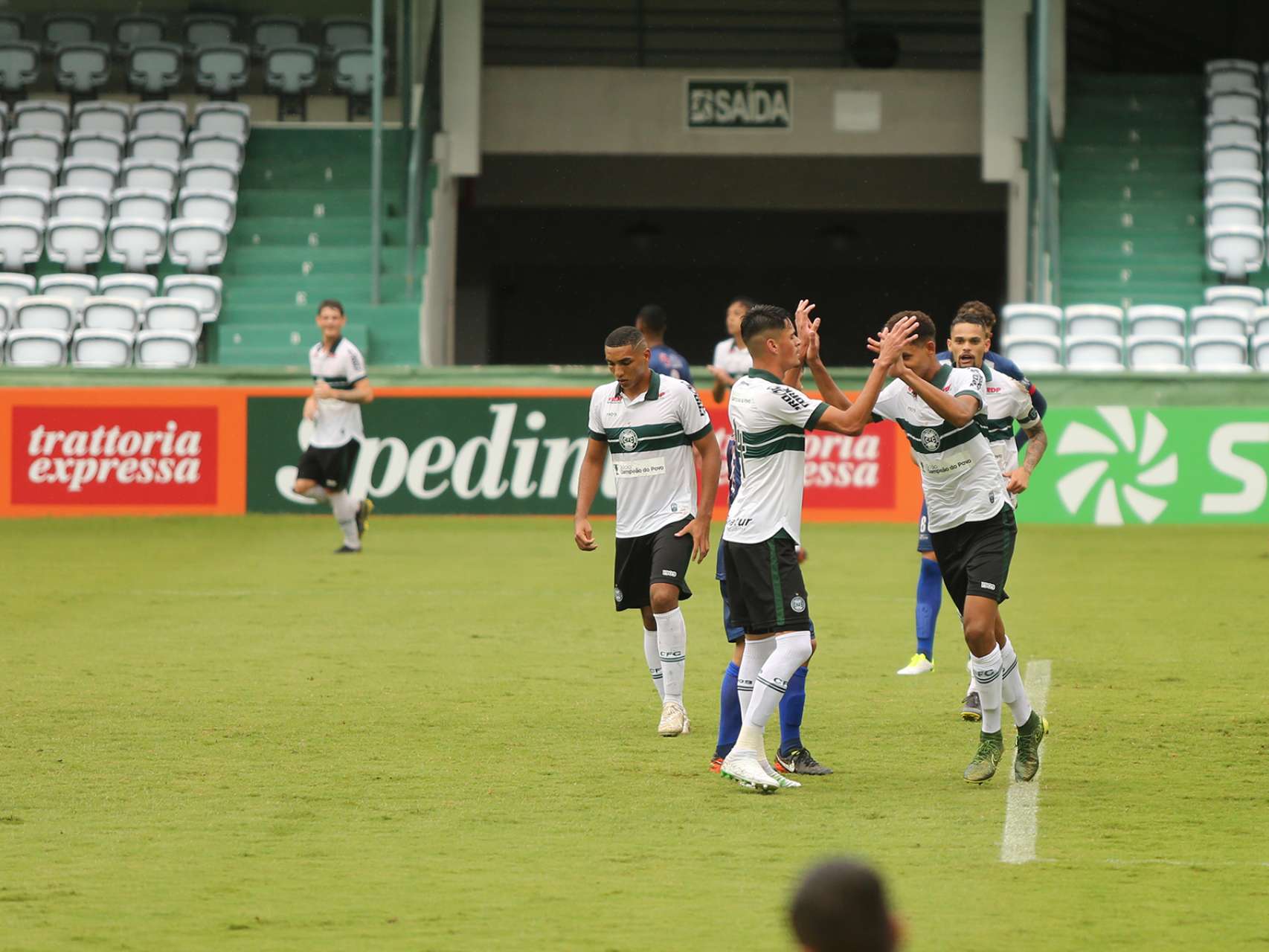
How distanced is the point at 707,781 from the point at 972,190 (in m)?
26.0

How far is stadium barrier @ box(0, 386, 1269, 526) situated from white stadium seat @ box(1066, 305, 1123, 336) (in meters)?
4.18

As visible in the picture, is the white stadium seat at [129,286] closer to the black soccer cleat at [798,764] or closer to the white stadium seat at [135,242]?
the white stadium seat at [135,242]

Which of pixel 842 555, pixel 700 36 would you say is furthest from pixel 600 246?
pixel 842 555

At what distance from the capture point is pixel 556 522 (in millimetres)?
20344

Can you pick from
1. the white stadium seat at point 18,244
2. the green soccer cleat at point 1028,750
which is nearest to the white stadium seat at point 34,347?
the white stadium seat at point 18,244

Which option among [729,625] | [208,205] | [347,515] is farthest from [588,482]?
[208,205]

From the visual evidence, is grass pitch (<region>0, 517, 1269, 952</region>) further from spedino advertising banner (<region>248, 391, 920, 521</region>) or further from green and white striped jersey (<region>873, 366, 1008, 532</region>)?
spedino advertising banner (<region>248, 391, 920, 521</region>)

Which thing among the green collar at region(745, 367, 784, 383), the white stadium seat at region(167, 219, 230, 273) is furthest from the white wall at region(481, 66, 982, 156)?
the green collar at region(745, 367, 784, 383)

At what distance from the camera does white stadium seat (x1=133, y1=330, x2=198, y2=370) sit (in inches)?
889

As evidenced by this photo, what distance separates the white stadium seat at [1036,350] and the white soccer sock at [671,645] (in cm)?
1460

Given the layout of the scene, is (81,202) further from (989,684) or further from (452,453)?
(989,684)

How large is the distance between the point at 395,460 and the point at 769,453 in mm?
13266

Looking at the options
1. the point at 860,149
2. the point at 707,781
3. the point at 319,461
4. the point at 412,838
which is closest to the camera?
the point at 412,838

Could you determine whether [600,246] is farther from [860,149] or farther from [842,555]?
[842,555]
